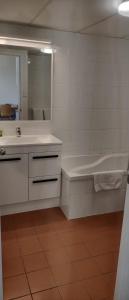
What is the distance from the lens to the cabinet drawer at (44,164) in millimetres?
2406

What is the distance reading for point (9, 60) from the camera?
2.47 meters

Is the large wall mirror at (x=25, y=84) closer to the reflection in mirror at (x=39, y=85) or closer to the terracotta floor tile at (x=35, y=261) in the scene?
the reflection in mirror at (x=39, y=85)

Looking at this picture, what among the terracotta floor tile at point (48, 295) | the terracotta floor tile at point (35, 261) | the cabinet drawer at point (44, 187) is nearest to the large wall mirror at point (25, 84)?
the cabinet drawer at point (44, 187)

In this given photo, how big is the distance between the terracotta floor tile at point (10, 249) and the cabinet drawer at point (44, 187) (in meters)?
0.54

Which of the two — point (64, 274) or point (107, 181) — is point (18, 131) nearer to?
point (107, 181)

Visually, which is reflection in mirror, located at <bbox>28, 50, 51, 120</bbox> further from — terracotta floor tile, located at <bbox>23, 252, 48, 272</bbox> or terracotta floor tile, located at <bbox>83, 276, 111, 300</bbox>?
terracotta floor tile, located at <bbox>83, 276, 111, 300</bbox>

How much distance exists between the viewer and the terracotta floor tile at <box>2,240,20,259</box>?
6.30ft

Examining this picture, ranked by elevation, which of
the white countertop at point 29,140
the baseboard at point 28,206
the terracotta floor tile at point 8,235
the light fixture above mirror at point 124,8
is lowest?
the terracotta floor tile at point 8,235

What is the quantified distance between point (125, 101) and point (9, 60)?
1.53 m

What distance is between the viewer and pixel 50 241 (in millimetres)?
2121

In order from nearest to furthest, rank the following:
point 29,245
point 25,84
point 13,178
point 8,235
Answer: point 29,245 → point 8,235 → point 13,178 → point 25,84

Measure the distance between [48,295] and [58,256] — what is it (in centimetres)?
39

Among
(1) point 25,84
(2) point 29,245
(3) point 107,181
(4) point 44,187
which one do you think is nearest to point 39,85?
(1) point 25,84

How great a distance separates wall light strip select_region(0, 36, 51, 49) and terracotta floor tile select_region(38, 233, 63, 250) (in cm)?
190
